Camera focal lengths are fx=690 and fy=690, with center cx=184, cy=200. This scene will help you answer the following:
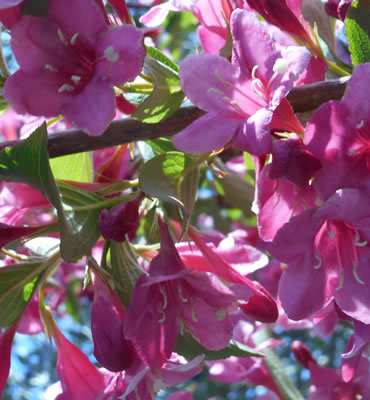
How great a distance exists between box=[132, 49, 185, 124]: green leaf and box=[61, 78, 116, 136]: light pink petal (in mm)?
105

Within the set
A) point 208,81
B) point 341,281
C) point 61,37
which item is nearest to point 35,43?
point 61,37

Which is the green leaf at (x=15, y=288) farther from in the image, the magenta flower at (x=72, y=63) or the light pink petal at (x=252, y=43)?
the light pink petal at (x=252, y=43)

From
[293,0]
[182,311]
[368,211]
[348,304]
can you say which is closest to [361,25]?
[293,0]

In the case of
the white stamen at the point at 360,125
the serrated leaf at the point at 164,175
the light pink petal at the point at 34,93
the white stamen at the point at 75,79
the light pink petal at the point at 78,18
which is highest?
the light pink petal at the point at 78,18

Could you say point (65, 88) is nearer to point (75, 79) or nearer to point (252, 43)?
point (75, 79)

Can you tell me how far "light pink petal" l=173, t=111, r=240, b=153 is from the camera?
95 cm

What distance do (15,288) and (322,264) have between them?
1.70ft

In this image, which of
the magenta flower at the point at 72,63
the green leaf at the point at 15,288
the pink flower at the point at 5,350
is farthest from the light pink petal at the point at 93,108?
the pink flower at the point at 5,350

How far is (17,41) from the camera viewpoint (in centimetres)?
101

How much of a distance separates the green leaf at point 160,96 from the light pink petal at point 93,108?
0.34 ft

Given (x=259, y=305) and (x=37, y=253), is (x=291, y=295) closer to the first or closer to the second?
(x=259, y=305)

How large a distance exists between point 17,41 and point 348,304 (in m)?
0.62

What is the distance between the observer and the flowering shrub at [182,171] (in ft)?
3.11

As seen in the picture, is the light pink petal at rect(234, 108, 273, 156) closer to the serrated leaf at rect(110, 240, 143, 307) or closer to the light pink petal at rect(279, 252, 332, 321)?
the light pink petal at rect(279, 252, 332, 321)
